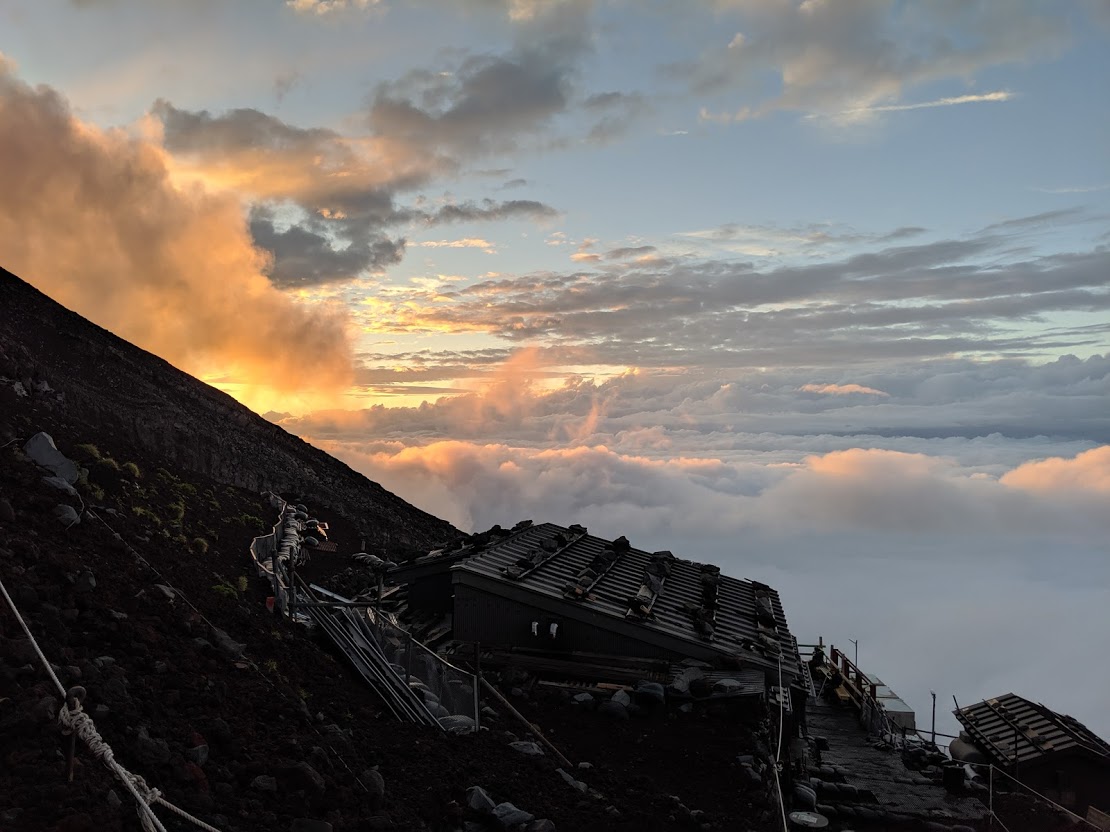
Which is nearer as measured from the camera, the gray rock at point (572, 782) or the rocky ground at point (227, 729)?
the rocky ground at point (227, 729)

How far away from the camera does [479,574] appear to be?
26906 mm

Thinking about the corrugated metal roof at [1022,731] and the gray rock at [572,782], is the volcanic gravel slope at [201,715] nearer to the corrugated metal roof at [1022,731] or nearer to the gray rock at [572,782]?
the gray rock at [572,782]

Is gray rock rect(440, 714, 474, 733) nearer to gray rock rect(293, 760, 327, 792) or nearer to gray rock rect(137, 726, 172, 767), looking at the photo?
gray rock rect(293, 760, 327, 792)

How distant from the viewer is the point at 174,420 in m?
56.5

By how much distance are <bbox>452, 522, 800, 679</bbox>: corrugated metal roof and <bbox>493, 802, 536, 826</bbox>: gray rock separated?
1182 cm

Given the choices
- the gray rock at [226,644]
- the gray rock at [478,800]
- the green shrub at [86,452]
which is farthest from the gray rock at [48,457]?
the gray rock at [478,800]

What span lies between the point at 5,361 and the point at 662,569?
106ft

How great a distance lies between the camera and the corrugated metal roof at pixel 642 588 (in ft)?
87.5

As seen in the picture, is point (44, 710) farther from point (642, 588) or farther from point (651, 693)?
point (642, 588)

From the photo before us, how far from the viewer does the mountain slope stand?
176ft

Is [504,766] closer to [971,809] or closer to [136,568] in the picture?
[136,568]

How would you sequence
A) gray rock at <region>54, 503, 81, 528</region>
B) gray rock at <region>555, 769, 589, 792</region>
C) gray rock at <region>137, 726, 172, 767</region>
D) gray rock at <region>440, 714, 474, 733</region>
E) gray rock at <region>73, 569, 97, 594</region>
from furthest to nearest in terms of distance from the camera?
gray rock at <region>440, 714, 474, 733</region> → gray rock at <region>54, 503, 81, 528</region> → gray rock at <region>555, 769, 589, 792</region> → gray rock at <region>73, 569, 97, 594</region> → gray rock at <region>137, 726, 172, 767</region>

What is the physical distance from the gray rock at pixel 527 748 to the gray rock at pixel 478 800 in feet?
11.6

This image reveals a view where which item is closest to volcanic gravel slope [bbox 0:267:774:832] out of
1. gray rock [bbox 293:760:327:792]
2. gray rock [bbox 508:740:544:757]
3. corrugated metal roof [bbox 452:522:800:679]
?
gray rock [bbox 293:760:327:792]
